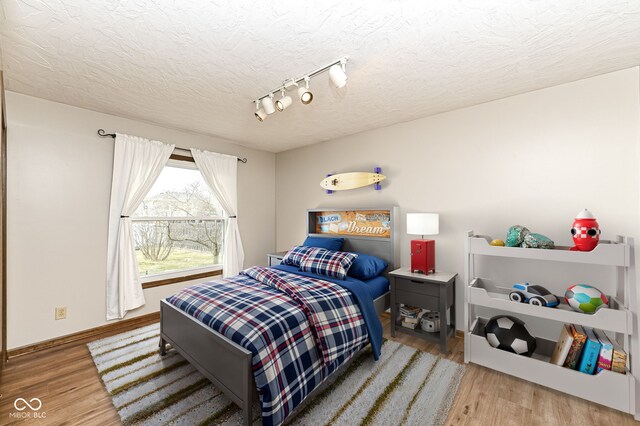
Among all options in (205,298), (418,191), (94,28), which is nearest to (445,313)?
(418,191)

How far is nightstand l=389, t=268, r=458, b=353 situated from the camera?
2.51 m

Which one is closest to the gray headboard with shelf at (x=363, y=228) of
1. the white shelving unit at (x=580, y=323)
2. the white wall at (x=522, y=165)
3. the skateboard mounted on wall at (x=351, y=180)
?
the white wall at (x=522, y=165)

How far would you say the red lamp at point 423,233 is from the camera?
108 inches

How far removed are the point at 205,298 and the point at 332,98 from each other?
2.16m

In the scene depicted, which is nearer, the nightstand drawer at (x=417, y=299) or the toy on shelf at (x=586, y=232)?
the toy on shelf at (x=586, y=232)

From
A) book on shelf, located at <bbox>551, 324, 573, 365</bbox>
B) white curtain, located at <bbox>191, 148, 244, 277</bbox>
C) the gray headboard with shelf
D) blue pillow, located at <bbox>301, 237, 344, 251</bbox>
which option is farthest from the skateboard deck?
book on shelf, located at <bbox>551, 324, 573, 365</bbox>

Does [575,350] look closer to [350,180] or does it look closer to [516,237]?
[516,237]

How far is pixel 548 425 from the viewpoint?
1.66 meters

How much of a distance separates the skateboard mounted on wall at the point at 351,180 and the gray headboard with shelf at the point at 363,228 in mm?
314

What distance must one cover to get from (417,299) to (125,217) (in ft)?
11.1

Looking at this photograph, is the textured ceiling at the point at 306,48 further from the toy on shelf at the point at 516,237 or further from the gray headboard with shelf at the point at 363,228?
the gray headboard with shelf at the point at 363,228

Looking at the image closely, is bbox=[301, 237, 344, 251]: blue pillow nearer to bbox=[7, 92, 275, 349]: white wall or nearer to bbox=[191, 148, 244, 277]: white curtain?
bbox=[191, 148, 244, 277]: white curtain

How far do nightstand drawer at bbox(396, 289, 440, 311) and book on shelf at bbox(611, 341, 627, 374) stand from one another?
1.14 meters

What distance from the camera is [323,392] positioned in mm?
1962
